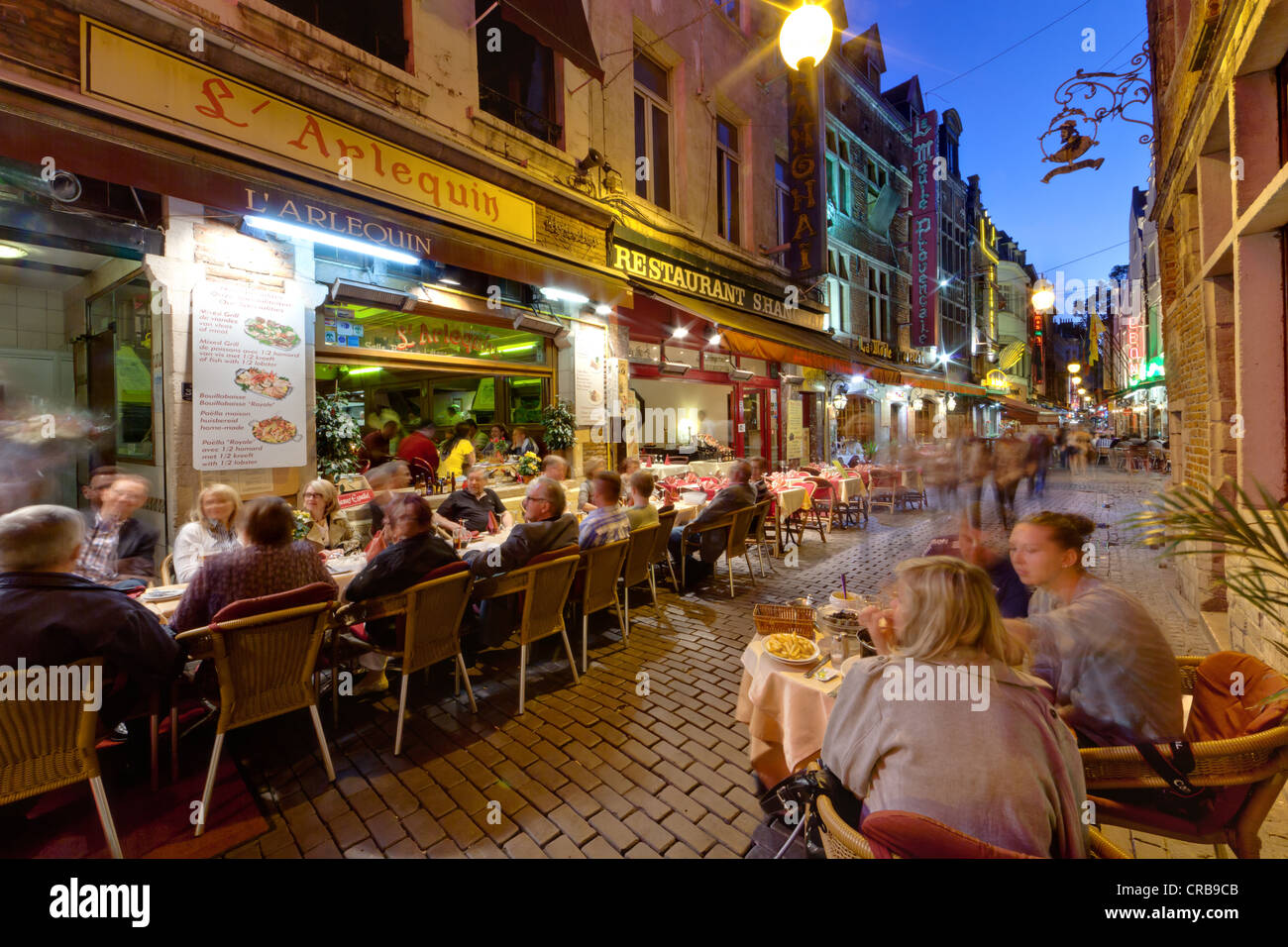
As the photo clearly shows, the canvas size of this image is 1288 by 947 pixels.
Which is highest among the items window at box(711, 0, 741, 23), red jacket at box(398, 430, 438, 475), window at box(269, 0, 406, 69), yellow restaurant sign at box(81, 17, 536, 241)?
window at box(711, 0, 741, 23)

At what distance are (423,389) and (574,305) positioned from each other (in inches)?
151

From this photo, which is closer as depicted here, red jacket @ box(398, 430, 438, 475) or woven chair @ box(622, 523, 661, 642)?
woven chair @ box(622, 523, 661, 642)

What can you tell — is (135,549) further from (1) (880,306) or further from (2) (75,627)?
(1) (880,306)

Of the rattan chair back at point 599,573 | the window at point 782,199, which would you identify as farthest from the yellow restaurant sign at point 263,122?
the window at point 782,199

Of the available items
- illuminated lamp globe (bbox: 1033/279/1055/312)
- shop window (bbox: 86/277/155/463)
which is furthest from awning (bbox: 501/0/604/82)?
illuminated lamp globe (bbox: 1033/279/1055/312)

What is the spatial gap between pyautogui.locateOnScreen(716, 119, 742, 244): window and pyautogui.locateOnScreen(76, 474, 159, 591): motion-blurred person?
35.9 ft

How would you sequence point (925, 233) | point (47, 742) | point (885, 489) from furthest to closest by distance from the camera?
point (925, 233), point (885, 489), point (47, 742)

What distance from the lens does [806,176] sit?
1254 cm

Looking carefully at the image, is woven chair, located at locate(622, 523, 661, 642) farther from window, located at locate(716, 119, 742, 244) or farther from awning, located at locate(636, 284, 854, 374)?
window, located at locate(716, 119, 742, 244)

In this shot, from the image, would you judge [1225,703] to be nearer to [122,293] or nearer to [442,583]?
[442,583]

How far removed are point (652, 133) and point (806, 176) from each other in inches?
166

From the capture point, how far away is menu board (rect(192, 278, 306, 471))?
468cm

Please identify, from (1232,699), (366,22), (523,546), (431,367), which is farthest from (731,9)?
(1232,699)

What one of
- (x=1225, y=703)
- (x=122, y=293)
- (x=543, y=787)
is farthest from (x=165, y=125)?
(x=1225, y=703)
